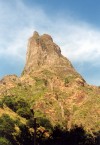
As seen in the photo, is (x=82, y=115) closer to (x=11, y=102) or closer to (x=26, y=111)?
(x=11, y=102)

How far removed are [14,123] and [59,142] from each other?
104 feet

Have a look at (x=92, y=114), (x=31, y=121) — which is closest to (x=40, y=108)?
(x=92, y=114)

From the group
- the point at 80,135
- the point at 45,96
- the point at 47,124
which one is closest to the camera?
the point at 80,135

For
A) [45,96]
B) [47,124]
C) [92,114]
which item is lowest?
[47,124]

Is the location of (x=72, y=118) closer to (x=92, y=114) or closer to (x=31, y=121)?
(x=92, y=114)

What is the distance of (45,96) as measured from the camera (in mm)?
199750

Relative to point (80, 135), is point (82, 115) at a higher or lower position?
higher

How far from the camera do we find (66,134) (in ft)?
250

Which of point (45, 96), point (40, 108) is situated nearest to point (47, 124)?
point (40, 108)

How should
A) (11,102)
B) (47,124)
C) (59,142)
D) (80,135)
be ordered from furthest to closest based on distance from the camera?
(11,102) → (47,124) → (80,135) → (59,142)

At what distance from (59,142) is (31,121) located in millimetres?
8964

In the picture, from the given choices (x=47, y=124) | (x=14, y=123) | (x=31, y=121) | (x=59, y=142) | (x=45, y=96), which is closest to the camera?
(x=31, y=121)

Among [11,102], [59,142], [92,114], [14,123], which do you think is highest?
[92,114]

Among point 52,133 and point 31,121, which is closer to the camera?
point 31,121
